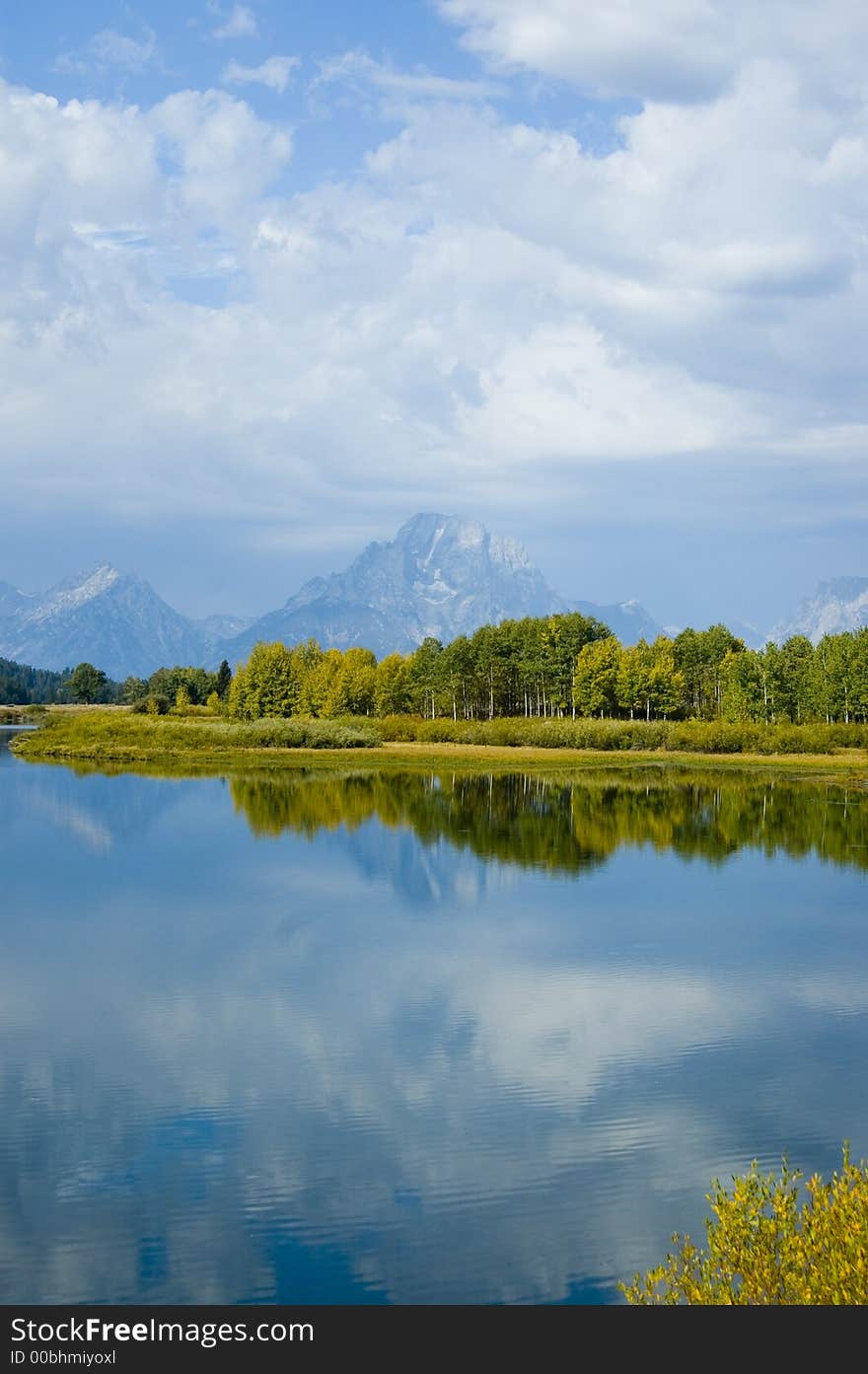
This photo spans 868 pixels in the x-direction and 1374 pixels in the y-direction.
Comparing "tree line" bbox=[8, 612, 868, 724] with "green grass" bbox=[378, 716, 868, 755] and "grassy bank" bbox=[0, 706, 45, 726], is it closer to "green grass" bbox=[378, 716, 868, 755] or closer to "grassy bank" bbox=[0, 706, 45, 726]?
"green grass" bbox=[378, 716, 868, 755]

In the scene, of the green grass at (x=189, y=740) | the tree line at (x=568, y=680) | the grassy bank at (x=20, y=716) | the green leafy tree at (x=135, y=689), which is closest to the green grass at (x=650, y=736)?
the green grass at (x=189, y=740)

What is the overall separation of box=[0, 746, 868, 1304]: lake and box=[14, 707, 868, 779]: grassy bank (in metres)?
38.1

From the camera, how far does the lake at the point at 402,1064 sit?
10.1 m

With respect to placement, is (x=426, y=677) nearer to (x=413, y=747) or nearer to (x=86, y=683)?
(x=413, y=747)

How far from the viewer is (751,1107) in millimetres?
13383

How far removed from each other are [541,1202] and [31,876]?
71.0ft

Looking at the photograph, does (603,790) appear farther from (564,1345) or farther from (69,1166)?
(564,1345)

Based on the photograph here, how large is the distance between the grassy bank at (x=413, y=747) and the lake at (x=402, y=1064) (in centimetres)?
3806

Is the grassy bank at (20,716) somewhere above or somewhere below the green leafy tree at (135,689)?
below

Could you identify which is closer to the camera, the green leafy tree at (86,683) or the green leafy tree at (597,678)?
the green leafy tree at (597,678)

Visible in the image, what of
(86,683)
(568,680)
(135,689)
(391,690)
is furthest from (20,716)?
(568,680)

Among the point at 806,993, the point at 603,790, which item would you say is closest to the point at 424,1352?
the point at 806,993

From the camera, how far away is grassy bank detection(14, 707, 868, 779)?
71.0 m

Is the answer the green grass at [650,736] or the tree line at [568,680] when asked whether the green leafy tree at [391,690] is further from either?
the green grass at [650,736]
